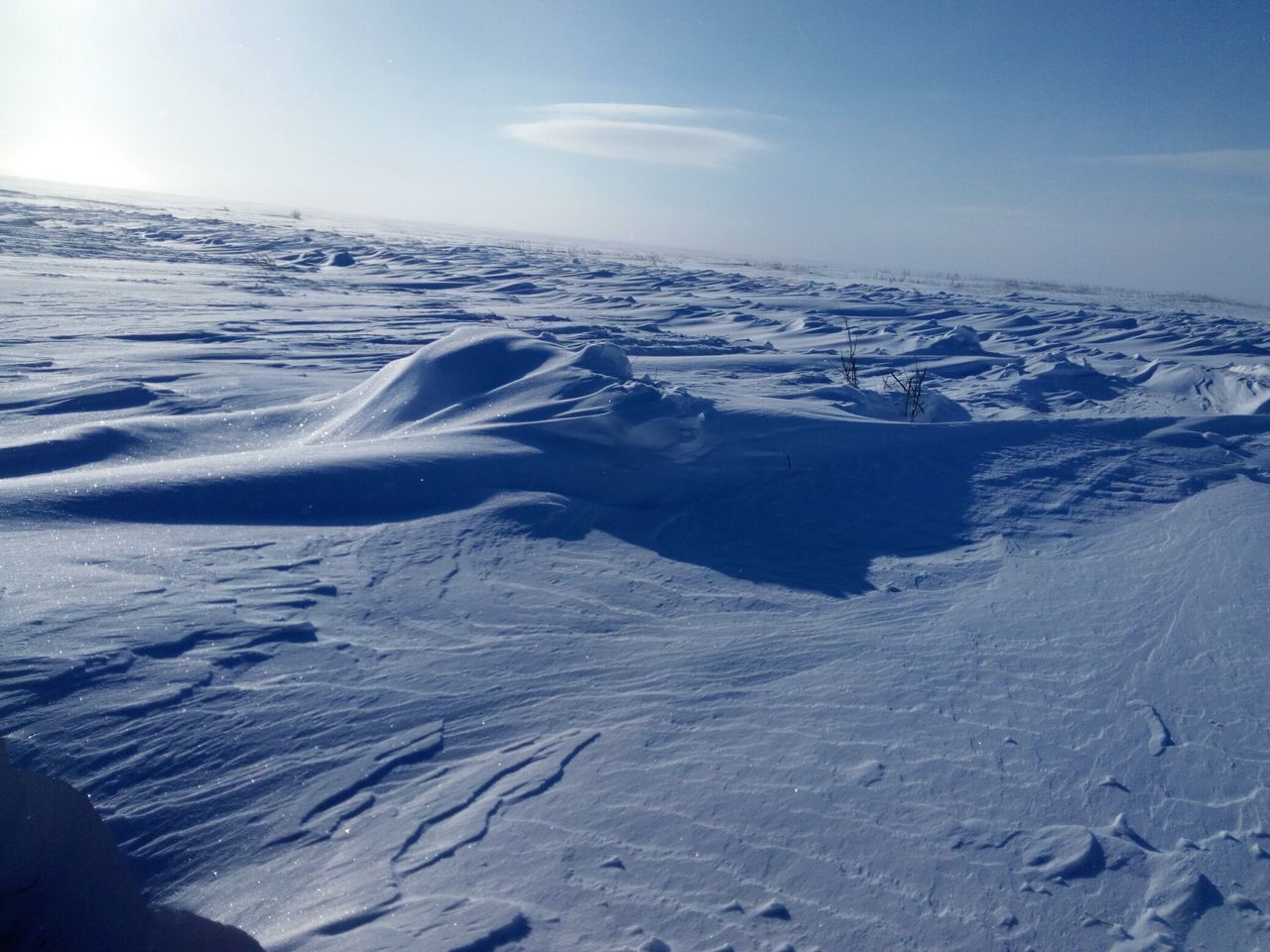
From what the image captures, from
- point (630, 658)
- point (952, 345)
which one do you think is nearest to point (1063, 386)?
point (952, 345)

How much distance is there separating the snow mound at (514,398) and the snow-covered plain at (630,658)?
3cm

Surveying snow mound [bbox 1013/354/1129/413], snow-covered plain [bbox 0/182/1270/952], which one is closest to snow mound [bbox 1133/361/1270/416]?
snow mound [bbox 1013/354/1129/413]

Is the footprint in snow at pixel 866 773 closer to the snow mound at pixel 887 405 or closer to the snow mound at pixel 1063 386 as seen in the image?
the snow mound at pixel 887 405

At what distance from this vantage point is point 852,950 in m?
1.34

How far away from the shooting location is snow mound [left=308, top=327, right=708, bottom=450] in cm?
393

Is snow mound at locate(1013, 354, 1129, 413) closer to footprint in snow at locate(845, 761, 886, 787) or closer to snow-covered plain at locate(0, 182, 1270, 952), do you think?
snow-covered plain at locate(0, 182, 1270, 952)

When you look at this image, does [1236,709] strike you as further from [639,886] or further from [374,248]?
[374,248]

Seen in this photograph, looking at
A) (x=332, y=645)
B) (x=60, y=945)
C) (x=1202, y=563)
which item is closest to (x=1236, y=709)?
(x=1202, y=563)

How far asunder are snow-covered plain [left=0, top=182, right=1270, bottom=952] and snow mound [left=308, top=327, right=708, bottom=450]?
3cm

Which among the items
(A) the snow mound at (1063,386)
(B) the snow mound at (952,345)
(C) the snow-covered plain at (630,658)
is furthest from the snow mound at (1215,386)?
(B) the snow mound at (952,345)

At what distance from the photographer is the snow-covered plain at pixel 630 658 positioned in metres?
1.47

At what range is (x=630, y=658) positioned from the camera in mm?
2232

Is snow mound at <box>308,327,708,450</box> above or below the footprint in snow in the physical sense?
above

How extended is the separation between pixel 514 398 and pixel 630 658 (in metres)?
2.48
